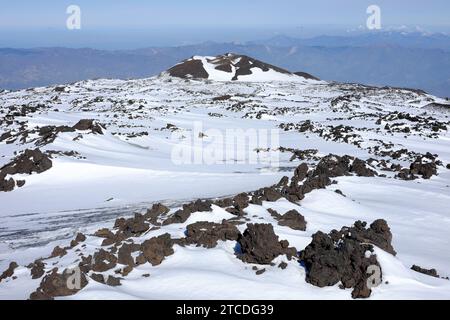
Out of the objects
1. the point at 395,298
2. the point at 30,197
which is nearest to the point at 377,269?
the point at 395,298

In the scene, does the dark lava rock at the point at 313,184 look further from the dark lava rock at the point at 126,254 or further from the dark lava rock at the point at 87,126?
the dark lava rock at the point at 87,126

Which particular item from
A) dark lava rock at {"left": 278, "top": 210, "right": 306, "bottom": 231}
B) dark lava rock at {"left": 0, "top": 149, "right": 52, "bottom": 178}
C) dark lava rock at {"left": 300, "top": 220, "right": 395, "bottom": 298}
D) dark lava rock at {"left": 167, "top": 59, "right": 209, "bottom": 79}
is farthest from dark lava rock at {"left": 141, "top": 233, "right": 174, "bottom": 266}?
dark lava rock at {"left": 167, "top": 59, "right": 209, "bottom": 79}

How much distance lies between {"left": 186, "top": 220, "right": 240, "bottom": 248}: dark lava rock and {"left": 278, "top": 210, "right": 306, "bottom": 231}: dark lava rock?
1.36 meters

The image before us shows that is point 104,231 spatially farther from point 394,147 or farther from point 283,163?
point 394,147

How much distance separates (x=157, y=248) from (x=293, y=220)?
324 cm

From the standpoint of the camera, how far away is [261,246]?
26.0ft

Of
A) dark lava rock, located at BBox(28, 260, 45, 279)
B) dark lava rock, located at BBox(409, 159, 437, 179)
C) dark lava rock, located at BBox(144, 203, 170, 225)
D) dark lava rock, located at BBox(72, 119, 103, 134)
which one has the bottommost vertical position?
dark lava rock, located at BBox(409, 159, 437, 179)

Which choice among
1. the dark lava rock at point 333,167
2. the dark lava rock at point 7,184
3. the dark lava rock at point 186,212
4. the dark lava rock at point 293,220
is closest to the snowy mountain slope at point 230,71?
the dark lava rock at point 333,167

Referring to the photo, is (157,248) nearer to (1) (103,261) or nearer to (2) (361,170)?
(1) (103,261)

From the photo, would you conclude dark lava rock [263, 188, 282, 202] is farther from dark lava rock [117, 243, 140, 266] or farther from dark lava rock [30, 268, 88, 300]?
dark lava rock [30, 268, 88, 300]

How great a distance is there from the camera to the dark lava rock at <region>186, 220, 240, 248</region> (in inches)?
345

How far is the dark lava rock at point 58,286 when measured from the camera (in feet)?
21.9

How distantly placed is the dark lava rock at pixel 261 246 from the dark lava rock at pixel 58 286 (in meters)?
2.73
